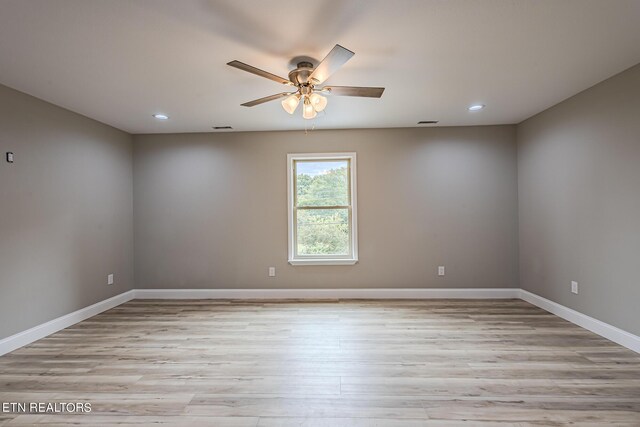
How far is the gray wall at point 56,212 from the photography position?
2770 millimetres

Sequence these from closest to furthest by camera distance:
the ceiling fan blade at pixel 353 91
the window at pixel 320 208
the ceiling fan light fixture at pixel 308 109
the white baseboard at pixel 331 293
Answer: the ceiling fan blade at pixel 353 91
the ceiling fan light fixture at pixel 308 109
the white baseboard at pixel 331 293
the window at pixel 320 208

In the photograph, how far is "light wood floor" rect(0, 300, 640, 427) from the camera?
6.00ft

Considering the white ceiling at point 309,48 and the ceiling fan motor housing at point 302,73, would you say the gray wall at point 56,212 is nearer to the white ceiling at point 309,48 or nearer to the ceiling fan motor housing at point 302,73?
the white ceiling at point 309,48

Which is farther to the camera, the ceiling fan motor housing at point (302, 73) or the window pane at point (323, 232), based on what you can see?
the window pane at point (323, 232)

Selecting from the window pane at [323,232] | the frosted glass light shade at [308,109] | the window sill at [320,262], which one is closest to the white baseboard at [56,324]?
the window sill at [320,262]

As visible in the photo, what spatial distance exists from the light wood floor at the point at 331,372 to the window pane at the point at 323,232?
1.10 meters

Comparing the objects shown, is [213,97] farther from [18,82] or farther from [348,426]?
[348,426]

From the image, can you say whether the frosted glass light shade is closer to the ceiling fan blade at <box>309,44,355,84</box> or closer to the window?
the ceiling fan blade at <box>309,44,355,84</box>

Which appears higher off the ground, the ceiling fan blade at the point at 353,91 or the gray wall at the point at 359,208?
the ceiling fan blade at the point at 353,91

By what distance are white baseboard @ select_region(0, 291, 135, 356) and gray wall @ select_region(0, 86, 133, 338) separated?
0.06 metres

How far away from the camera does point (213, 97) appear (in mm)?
3051

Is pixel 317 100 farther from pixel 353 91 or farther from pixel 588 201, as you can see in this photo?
pixel 588 201

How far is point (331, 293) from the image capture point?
431 cm

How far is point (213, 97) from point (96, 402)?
2.72 metres
